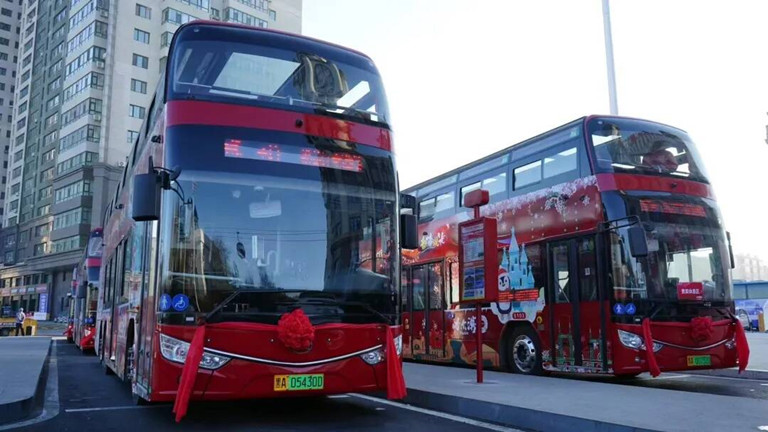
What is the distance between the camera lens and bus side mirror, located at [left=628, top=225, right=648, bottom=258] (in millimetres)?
9352

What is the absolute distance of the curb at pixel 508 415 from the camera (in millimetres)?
6278

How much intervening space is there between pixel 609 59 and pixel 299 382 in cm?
1547

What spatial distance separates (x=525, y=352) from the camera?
11867mm

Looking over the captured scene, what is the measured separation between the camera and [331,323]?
6.73 m

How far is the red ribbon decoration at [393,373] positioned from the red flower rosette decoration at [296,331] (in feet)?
3.10

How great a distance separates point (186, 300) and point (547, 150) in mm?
7489

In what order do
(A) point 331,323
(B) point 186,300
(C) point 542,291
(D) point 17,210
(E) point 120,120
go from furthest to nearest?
(D) point 17,210 < (E) point 120,120 < (C) point 542,291 < (A) point 331,323 < (B) point 186,300

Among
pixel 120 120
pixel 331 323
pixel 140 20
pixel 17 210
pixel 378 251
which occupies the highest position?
pixel 140 20

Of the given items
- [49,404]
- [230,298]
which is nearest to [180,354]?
[230,298]

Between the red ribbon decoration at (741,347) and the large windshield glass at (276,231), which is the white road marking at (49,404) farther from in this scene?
the red ribbon decoration at (741,347)

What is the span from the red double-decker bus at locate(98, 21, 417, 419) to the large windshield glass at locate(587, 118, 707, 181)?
4.34 meters

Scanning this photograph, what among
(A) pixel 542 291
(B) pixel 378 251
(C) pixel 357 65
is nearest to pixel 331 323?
(B) pixel 378 251

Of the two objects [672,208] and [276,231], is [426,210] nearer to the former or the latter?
[672,208]

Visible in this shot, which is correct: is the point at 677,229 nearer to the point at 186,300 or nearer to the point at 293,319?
the point at 293,319
